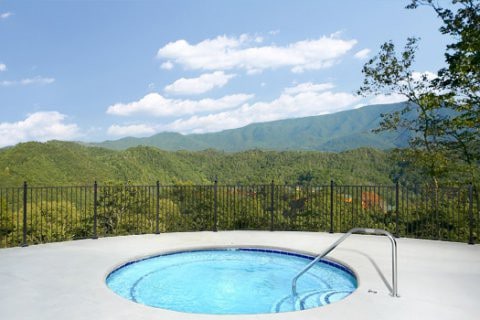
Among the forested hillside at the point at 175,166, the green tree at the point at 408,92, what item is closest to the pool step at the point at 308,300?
the green tree at the point at 408,92

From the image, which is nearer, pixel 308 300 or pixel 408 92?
pixel 308 300

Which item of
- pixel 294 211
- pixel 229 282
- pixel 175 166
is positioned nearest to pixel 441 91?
pixel 294 211

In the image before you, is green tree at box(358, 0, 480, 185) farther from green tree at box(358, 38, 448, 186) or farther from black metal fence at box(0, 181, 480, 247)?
black metal fence at box(0, 181, 480, 247)

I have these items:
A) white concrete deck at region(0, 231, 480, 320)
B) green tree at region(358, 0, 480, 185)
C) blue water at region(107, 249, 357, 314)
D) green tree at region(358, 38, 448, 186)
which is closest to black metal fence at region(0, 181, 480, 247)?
white concrete deck at region(0, 231, 480, 320)

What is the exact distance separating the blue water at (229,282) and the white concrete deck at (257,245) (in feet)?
0.93

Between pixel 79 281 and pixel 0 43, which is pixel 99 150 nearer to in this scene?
pixel 0 43

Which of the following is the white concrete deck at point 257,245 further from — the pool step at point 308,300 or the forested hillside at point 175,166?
the forested hillside at point 175,166

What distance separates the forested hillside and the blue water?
3776 cm

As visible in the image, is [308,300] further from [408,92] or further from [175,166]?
[175,166]

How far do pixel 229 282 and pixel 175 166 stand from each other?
67.0 meters

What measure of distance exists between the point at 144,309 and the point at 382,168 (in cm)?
5670

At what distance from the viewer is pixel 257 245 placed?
9039 mm

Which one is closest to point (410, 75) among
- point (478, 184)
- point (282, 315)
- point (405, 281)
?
point (478, 184)

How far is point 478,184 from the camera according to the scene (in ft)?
48.0
